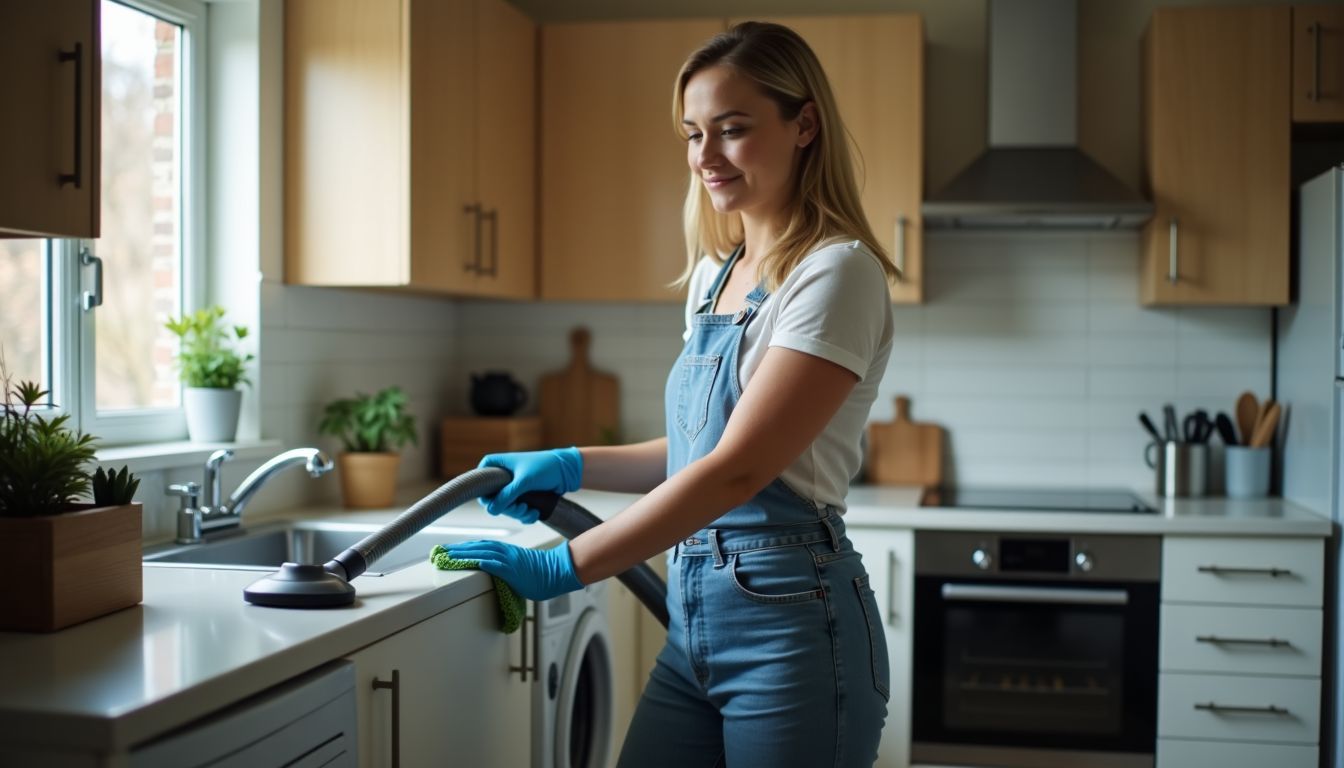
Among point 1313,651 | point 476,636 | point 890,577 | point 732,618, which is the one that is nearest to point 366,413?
point 476,636

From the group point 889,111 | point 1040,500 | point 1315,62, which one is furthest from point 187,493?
point 1315,62

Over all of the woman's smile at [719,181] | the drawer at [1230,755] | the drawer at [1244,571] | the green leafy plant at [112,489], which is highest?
the woman's smile at [719,181]

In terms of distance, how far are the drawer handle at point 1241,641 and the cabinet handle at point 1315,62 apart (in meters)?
1.32

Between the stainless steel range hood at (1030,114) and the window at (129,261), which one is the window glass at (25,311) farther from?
the stainless steel range hood at (1030,114)

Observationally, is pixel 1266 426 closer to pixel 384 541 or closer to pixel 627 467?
pixel 627 467

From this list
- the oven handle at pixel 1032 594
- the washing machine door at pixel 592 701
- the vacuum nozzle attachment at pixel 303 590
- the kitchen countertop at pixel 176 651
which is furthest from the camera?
the oven handle at pixel 1032 594

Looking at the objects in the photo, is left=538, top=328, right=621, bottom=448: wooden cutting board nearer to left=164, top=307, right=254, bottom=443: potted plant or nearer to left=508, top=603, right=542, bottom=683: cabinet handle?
left=164, top=307, right=254, bottom=443: potted plant

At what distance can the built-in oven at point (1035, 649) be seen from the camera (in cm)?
287

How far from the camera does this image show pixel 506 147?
313 cm

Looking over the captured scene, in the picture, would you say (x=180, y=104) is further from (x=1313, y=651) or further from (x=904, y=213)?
(x=1313, y=651)

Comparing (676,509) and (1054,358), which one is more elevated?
(1054,358)

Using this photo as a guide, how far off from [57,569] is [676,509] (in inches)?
28.2

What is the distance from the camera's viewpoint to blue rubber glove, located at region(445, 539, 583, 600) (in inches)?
62.4

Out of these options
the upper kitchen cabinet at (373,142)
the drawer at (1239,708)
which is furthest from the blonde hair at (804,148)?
the drawer at (1239,708)
